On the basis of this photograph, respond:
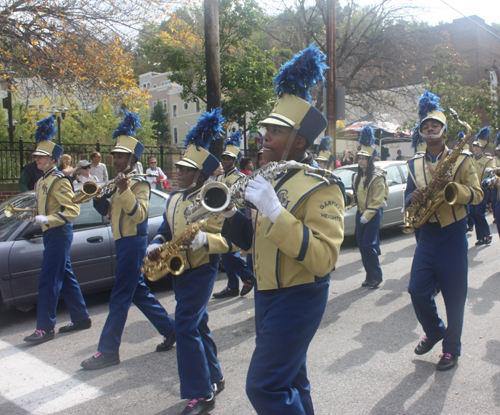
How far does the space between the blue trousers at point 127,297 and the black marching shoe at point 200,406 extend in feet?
4.28

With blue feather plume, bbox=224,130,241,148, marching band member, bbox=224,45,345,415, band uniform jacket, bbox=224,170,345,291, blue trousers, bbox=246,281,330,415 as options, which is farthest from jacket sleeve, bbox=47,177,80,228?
blue trousers, bbox=246,281,330,415

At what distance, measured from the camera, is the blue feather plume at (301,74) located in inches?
102

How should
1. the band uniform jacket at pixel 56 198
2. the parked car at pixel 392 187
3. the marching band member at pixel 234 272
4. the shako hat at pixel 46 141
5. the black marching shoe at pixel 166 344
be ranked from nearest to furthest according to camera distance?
the black marching shoe at pixel 166 344
the band uniform jacket at pixel 56 198
the shako hat at pixel 46 141
the marching band member at pixel 234 272
the parked car at pixel 392 187

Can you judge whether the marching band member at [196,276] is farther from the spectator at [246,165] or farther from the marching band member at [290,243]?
the spectator at [246,165]

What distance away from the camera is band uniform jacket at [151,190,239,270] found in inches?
135

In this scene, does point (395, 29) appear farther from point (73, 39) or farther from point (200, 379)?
point (200, 379)

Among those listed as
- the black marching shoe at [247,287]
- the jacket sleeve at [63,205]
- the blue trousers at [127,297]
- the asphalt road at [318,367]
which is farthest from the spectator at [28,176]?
the blue trousers at [127,297]

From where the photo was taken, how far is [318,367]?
4.10 metres

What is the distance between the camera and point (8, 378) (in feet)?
13.3

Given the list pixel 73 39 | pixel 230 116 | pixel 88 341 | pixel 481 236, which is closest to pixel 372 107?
pixel 230 116

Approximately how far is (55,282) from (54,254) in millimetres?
309

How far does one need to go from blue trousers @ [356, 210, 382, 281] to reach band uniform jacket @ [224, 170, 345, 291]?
4.58 m

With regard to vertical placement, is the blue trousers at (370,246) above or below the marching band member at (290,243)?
below

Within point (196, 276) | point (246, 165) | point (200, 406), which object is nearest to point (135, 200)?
point (196, 276)
